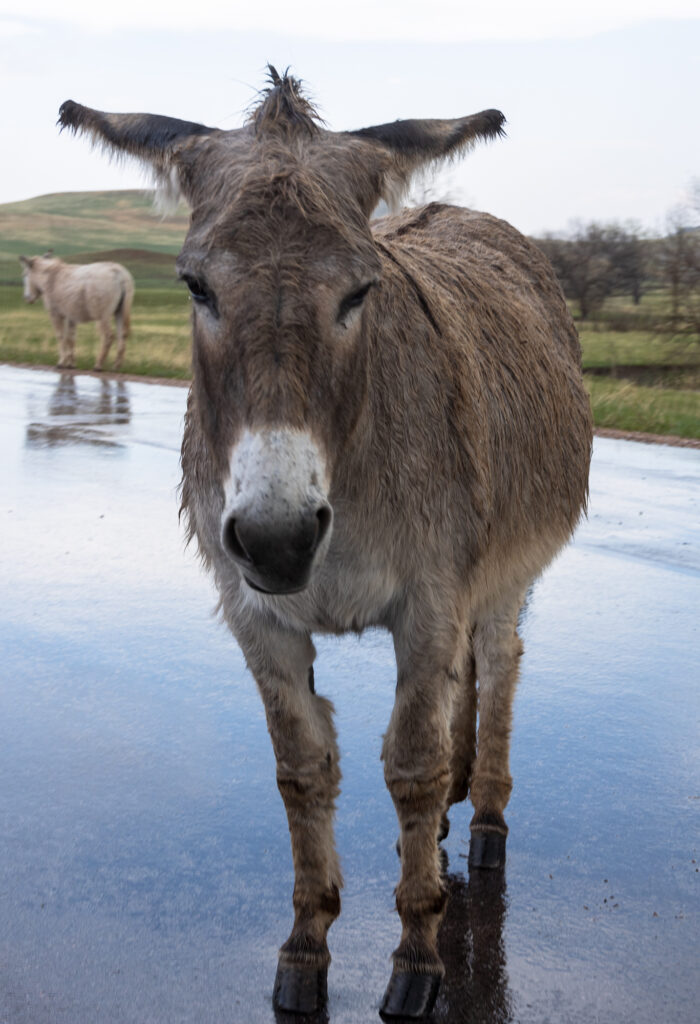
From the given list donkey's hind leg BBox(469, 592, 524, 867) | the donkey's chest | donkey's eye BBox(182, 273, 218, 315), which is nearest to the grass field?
donkey's eye BBox(182, 273, 218, 315)

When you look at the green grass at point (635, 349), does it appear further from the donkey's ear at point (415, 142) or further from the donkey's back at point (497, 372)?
the donkey's ear at point (415, 142)

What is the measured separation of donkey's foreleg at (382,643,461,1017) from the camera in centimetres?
295

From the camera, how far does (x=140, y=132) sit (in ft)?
9.32

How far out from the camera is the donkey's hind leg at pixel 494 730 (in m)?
3.77

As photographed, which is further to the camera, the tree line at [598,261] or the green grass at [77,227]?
the green grass at [77,227]

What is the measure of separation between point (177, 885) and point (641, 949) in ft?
4.67

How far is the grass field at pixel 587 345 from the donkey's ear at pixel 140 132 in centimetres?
13

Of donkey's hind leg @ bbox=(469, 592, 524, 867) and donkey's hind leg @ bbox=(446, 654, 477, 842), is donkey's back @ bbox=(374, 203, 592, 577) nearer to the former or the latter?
donkey's hind leg @ bbox=(469, 592, 524, 867)

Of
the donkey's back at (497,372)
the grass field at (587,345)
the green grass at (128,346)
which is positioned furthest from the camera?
the green grass at (128,346)

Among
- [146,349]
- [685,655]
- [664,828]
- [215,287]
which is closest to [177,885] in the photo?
[664,828]

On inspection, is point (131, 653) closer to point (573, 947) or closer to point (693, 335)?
point (573, 947)

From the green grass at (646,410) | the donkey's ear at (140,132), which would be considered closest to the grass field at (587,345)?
the green grass at (646,410)

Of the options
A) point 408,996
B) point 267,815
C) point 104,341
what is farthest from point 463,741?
point 104,341

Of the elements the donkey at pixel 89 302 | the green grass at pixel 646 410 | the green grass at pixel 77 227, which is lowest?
the green grass at pixel 646 410
